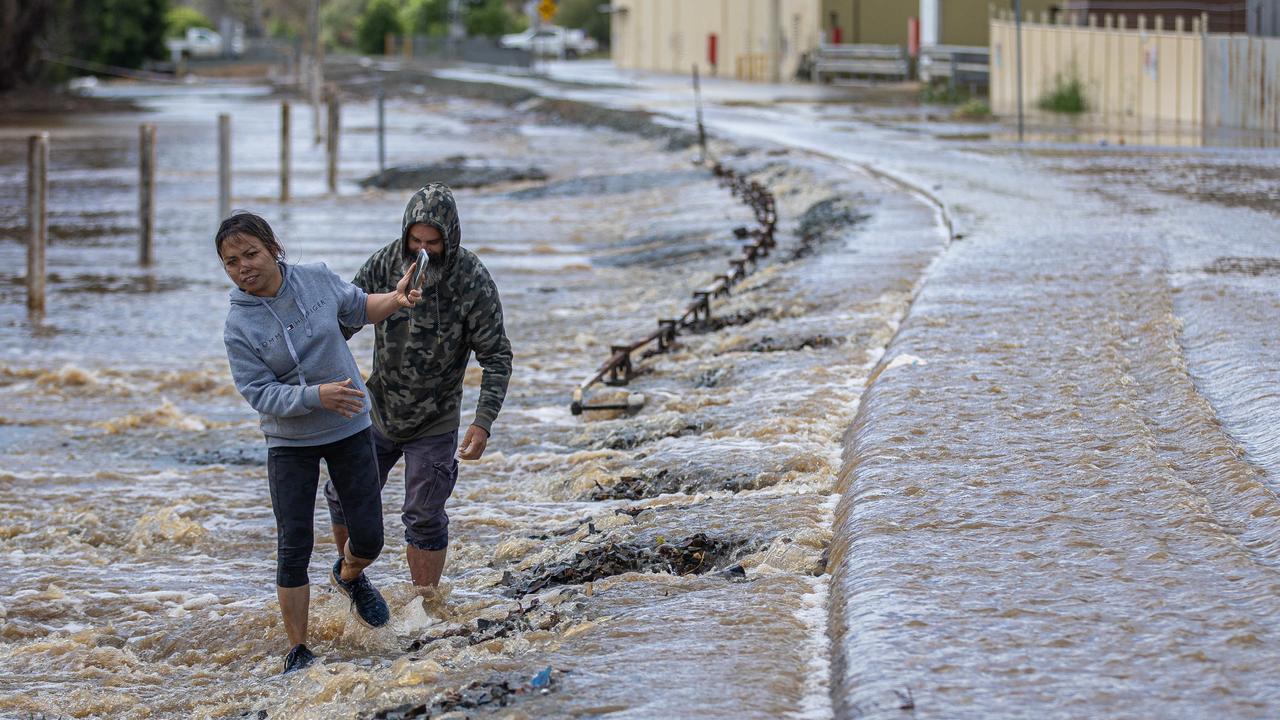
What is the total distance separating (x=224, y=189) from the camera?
78.7 ft

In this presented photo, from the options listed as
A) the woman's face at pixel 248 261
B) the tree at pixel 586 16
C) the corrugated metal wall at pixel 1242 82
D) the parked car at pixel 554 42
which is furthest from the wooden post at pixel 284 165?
the tree at pixel 586 16

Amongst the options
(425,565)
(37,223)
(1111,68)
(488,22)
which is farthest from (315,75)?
(488,22)

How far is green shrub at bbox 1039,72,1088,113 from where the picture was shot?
32219 millimetres

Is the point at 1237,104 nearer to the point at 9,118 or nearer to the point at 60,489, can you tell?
the point at 60,489

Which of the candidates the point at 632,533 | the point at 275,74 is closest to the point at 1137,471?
the point at 632,533

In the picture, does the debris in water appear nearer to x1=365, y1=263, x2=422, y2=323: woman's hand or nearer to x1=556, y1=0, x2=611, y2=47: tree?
x1=365, y1=263, x2=422, y2=323: woman's hand

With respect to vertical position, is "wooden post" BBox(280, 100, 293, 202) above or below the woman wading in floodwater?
above

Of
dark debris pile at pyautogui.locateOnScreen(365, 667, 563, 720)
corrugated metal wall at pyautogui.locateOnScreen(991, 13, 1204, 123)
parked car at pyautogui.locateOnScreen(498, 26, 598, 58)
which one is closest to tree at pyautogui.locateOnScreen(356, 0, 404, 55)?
parked car at pyautogui.locateOnScreen(498, 26, 598, 58)

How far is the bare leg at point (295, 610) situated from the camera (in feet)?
19.7

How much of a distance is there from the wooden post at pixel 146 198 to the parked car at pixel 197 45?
210 feet

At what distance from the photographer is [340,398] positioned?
17.8 ft

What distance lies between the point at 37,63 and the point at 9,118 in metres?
9.45

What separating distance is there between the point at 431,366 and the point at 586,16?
96.1m

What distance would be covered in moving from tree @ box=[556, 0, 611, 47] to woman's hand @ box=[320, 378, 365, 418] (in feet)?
313
